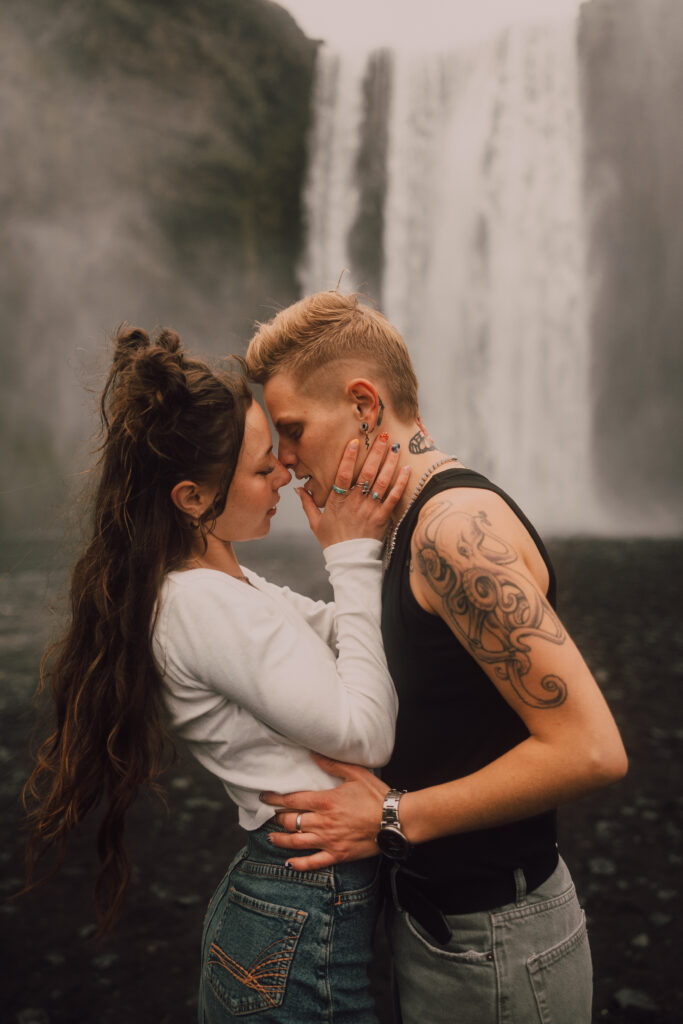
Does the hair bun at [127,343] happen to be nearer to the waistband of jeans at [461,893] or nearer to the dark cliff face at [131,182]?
the waistband of jeans at [461,893]

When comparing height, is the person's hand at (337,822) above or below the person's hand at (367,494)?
below

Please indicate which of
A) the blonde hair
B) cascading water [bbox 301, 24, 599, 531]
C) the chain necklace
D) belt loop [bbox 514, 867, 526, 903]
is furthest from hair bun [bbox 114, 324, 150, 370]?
cascading water [bbox 301, 24, 599, 531]

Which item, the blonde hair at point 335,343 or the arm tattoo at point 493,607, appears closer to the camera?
the arm tattoo at point 493,607

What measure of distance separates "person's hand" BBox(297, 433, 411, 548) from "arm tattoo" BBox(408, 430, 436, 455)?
0.07m

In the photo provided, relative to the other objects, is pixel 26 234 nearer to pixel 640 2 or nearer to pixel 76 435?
pixel 76 435

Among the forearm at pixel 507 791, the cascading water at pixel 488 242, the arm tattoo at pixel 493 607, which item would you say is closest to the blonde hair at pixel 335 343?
the arm tattoo at pixel 493 607

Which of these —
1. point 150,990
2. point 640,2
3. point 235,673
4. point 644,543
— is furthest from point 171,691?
point 640,2

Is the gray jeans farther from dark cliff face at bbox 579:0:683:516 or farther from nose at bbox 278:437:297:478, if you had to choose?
dark cliff face at bbox 579:0:683:516

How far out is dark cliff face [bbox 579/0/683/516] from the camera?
28172mm

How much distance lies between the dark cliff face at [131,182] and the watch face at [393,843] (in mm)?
23639

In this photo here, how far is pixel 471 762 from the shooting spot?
7.02 feet

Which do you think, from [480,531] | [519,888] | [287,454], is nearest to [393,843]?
[519,888]

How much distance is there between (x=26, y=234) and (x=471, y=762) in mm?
27255

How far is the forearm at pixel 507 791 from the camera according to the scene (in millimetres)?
1806
